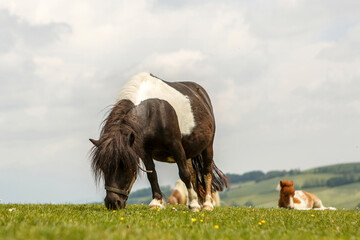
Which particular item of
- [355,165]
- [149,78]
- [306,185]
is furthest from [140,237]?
[355,165]

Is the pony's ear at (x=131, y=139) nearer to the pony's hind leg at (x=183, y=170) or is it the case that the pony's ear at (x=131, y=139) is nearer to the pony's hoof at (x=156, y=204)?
the pony's hind leg at (x=183, y=170)

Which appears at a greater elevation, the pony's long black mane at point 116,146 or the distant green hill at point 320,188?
the pony's long black mane at point 116,146

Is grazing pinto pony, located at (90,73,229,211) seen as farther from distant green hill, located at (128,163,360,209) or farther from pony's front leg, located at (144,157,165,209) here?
distant green hill, located at (128,163,360,209)

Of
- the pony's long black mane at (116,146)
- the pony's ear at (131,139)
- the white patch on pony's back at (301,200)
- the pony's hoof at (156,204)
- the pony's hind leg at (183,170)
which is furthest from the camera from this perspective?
the white patch on pony's back at (301,200)

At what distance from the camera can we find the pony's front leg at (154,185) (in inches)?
419

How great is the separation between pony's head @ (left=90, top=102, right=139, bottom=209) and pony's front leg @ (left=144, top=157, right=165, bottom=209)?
1242 millimetres

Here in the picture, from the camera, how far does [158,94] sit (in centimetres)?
1065

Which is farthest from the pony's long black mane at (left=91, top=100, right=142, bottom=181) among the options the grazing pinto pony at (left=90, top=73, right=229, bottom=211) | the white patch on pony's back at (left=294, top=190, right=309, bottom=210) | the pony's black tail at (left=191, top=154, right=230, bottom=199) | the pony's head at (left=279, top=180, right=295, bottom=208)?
the white patch on pony's back at (left=294, top=190, right=309, bottom=210)

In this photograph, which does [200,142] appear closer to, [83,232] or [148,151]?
[148,151]

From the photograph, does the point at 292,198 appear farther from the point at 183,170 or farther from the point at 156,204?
the point at 156,204

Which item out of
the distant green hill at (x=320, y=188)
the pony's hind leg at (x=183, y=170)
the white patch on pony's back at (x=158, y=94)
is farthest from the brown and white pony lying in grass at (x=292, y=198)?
the distant green hill at (x=320, y=188)

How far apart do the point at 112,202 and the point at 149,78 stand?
11.8 feet

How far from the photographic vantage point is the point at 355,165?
14388 centimetres

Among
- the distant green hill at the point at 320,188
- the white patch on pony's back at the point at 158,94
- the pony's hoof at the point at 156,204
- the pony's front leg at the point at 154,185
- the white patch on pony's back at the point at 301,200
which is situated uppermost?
the white patch on pony's back at the point at 158,94
